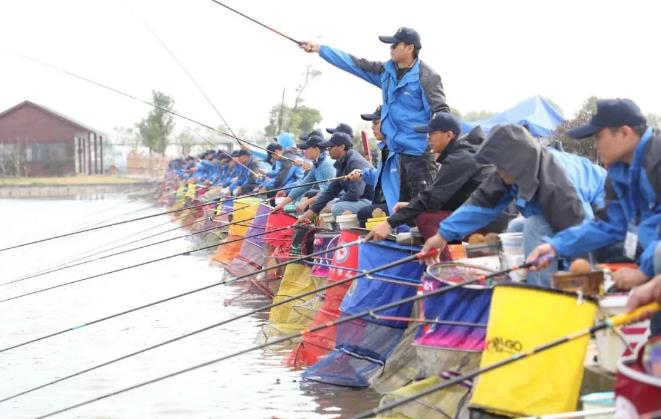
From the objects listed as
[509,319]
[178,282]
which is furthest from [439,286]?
[178,282]

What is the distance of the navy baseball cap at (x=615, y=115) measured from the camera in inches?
201

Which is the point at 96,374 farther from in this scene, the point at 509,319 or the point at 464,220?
the point at 509,319

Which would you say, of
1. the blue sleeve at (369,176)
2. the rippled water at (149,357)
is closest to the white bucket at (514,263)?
the rippled water at (149,357)

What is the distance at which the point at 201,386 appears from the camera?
9.23 meters

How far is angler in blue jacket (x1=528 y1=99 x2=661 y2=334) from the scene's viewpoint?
4902 millimetres

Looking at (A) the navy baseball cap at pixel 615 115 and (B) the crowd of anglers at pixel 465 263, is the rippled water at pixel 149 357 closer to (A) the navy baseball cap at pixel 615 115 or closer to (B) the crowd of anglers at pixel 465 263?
(B) the crowd of anglers at pixel 465 263

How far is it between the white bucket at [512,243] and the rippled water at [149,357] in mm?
1726

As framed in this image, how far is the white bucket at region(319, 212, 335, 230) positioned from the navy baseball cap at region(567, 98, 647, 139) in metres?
6.06

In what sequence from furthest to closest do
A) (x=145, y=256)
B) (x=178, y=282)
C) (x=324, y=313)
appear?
(x=145, y=256) < (x=178, y=282) < (x=324, y=313)

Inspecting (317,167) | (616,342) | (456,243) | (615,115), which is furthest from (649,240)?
(317,167)

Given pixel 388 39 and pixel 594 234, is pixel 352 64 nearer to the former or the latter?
pixel 388 39

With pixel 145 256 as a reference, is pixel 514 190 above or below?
above

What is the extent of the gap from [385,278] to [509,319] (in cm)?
276

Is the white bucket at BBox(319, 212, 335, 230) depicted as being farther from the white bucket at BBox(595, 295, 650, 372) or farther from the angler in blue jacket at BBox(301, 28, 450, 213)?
the white bucket at BBox(595, 295, 650, 372)
